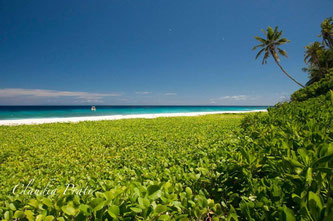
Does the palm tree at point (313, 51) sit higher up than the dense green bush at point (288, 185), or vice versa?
the palm tree at point (313, 51)

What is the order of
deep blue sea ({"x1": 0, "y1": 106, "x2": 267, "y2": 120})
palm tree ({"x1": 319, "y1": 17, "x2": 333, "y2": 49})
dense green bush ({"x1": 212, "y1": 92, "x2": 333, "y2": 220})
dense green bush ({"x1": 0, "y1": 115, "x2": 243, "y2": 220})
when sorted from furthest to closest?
1. deep blue sea ({"x1": 0, "y1": 106, "x2": 267, "y2": 120})
2. palm tree ({"x1": 319, "y1": 17, "x2": 333, "y2": 49})
3. dense green bush ({"x1": 0, "y1": 115, "x2": 243, "y2": 220})
4. dense green bush ({"x1": 212, "y1": 92, "x2": 333, "y2": 220})

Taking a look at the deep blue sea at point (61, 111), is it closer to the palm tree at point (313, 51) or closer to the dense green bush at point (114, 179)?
the dense green bush at point (114, 179)

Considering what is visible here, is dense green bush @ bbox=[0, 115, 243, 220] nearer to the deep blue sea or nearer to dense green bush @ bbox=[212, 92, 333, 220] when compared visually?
dense green bush @ bbox=[212, 92, 333, 220]

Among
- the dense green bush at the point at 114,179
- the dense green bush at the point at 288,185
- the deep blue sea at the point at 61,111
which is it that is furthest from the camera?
the deep blue sea at the point at 61,111

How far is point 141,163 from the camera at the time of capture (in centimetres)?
379

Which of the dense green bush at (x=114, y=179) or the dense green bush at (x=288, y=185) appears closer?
the dense green bush at (x=288, y=185)

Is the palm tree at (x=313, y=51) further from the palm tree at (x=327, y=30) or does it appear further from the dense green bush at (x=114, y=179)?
the dense green bush at (x=114, y=179)

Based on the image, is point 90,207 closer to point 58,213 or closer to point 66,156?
point 58,213

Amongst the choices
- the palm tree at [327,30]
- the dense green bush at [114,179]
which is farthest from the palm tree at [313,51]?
the dense green bush at [114,179]

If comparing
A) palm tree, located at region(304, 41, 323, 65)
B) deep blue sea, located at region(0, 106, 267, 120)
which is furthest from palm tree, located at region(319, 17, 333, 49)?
deep blue sea, located at region(0, 106, 267, 120)

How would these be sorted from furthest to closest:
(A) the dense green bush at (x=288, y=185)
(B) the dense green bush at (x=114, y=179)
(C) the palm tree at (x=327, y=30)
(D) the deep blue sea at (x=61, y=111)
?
(D) the deep blue sea at (x=61, y=111), (C) the palm tree at (x=327, y=30), (B) the dense green bush at (x=114, y=179), (A) the dense green bush at (x=288, y=185)

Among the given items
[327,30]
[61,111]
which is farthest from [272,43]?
[61,111]

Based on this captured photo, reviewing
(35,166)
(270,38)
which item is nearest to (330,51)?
(270,38)

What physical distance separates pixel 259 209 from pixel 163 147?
3929 mm
